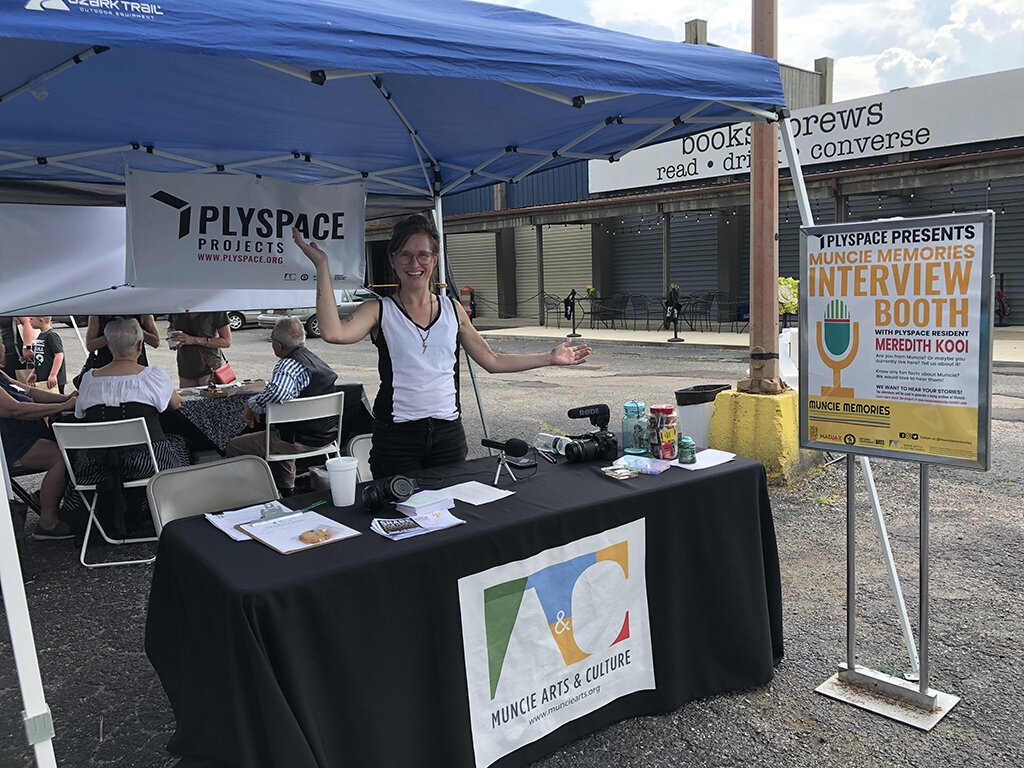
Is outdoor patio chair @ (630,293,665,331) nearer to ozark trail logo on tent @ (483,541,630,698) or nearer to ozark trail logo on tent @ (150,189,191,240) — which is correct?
ozark trail logo on tent @ (150,189,191,240)

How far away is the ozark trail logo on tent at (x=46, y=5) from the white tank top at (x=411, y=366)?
1.41 meters

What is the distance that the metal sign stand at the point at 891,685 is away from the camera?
2680 millimetres

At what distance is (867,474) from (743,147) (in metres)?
14.4

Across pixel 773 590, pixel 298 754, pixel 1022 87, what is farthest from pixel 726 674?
pixel 1022 87

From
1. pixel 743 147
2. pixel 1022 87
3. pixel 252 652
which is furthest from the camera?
pixel 743 147

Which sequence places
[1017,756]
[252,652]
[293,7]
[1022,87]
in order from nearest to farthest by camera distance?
1. [252,652]
2. [293,7]
3. [1017,756]
4. [1022,87]

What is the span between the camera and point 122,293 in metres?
5.28

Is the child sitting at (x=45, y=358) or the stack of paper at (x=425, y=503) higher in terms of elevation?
the child sitting at (x=45, y=358)

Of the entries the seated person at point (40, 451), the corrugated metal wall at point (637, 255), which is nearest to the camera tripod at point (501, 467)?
the seated person at point (40, 451)

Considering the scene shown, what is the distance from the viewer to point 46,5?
183 cm

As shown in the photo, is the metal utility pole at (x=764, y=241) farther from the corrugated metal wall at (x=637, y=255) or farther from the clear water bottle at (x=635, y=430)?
the corrugated metal wall at (x=637, y=255)

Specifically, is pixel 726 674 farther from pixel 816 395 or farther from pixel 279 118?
pixel 279 118

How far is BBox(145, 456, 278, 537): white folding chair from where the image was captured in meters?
2.98

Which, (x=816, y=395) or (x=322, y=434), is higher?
(x=816, y=395)
